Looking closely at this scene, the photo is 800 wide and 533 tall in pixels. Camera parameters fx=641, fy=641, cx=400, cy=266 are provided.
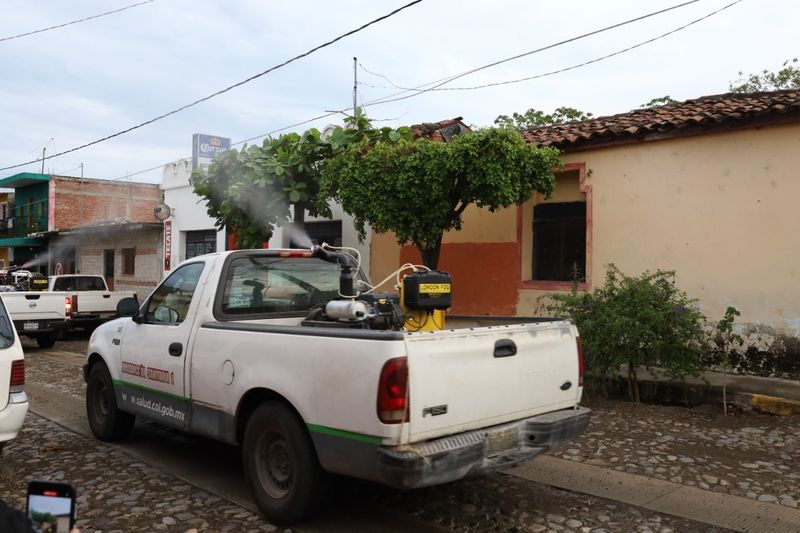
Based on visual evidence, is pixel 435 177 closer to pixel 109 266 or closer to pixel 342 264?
pixel 342 264

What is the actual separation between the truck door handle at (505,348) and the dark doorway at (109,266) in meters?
24.0

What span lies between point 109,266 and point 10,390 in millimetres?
22318

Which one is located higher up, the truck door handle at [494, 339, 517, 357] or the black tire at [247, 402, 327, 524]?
the truck door handle at [494, 339, 517, 357]

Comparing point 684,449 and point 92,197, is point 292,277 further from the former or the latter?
point 92,197

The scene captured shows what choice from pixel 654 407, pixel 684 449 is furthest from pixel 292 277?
pixel 654 407

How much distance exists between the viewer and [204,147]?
19094mm

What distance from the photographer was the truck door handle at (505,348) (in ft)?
13.0

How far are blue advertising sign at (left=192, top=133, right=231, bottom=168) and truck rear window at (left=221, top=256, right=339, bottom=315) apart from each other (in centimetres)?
1395

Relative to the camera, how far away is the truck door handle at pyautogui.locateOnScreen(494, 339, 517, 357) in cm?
396

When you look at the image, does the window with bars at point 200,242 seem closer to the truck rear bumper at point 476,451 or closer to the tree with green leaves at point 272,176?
the tree with green leaves at point 272,176

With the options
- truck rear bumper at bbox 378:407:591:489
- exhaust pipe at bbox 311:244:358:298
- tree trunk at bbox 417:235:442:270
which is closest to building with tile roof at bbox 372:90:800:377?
tree trunk at bbox 417:235:442:270

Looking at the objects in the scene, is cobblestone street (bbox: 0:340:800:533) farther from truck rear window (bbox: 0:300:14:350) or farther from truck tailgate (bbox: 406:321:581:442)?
truck rear window (bbox: 0:300:14:350)

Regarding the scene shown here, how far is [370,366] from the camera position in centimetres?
350

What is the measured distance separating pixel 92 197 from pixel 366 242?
22.9m
